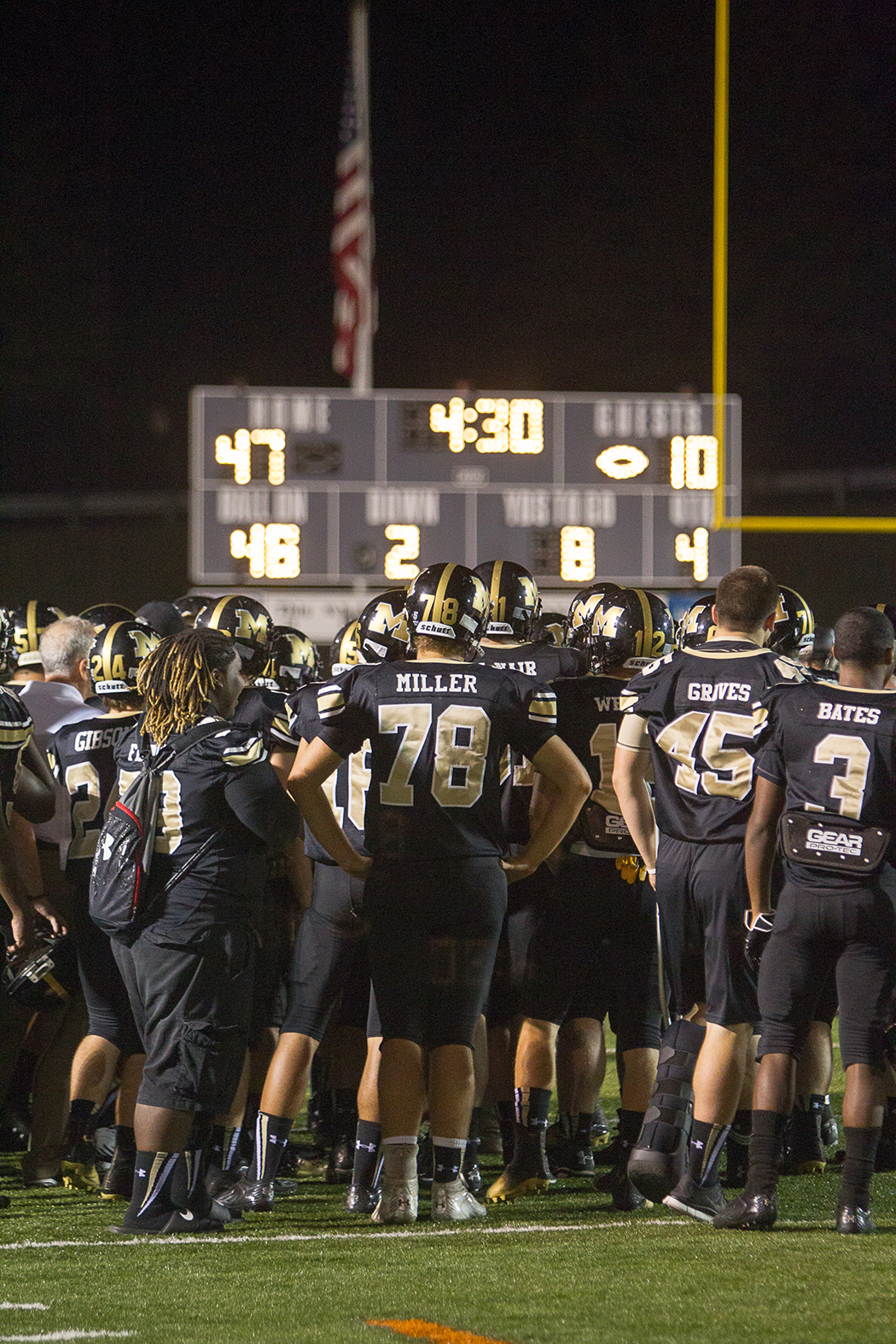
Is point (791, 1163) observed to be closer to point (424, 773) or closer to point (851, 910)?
point (851, 910)

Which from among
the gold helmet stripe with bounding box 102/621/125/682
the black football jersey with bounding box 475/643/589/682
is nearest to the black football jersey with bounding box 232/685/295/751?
the gold helmet stripe with bounding box 102/621/125/682

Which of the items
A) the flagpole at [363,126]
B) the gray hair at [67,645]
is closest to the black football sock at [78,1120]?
the gray hair at [67,645]

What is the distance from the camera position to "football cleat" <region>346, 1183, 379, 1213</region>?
5078 millimetres

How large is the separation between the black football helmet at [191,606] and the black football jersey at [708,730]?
3.13 metres

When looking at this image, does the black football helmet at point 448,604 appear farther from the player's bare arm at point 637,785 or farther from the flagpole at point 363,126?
the flagpole at point 363,126

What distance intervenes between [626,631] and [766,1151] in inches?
71.0

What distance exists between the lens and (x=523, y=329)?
29203 millimetres

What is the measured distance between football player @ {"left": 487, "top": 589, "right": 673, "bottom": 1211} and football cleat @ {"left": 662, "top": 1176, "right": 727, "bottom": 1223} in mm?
419

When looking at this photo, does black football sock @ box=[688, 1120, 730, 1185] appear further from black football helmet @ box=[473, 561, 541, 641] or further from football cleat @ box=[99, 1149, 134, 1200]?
black football helmet @ box=[473, 561, 541, 641]

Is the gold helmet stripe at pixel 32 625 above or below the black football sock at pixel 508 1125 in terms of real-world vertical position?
above

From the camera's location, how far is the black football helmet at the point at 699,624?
606 centimetres

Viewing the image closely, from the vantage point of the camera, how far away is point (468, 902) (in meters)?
4.82

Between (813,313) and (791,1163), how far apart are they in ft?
76.9

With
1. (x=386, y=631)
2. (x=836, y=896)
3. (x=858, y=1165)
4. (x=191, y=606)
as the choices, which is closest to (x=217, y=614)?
(x=386, y=631)
